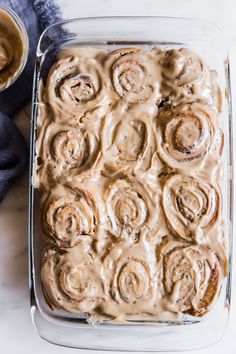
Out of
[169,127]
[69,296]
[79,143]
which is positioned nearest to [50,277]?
[69,296]

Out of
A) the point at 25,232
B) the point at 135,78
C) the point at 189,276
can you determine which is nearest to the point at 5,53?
the point at 135,78

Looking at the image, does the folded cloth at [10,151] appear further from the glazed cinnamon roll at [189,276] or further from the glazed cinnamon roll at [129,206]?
the glazed cinnamon roll at [189,276]

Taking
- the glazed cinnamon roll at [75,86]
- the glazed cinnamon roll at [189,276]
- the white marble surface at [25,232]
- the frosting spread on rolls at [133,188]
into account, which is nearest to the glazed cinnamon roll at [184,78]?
the frosting spread on rolls at [133,188]

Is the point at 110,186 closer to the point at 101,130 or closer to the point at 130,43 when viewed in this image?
the point at 101,130

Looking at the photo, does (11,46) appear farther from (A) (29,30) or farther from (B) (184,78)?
(B) (184,78)

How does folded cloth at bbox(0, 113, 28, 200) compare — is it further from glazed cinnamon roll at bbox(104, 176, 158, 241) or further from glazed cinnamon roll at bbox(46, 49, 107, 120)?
glazed cinnamon roll at bbox(104, 176, 158, 241)

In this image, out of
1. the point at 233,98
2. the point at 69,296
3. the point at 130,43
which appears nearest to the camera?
the point at 69,296
